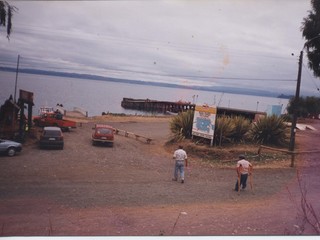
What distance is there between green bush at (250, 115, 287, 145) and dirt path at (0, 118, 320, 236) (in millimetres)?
2368

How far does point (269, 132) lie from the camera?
1877 centimetres

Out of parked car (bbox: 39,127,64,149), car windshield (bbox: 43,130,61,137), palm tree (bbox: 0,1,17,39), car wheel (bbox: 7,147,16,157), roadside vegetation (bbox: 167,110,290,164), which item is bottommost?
car wheel (bbox: 7,147,16,157)

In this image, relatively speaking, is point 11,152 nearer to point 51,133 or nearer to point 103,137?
point 51,133

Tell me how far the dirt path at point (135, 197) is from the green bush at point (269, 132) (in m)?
2.37

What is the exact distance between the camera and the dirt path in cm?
831

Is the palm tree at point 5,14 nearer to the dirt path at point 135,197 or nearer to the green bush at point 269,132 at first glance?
the dirt path at point 135,197

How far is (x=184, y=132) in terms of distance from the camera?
65.2 ft

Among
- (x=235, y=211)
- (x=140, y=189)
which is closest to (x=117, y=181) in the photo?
(x=140, y=189)

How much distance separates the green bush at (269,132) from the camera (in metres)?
18.7

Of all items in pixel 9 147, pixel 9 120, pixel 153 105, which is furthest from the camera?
pixel 153 105

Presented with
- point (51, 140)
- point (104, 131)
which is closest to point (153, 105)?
point (104, 131)

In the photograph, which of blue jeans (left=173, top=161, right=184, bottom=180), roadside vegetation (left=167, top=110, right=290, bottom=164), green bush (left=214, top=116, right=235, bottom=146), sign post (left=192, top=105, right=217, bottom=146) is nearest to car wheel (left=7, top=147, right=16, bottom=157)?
blue jeans (left=173, top=161, right=184, bottom=180)

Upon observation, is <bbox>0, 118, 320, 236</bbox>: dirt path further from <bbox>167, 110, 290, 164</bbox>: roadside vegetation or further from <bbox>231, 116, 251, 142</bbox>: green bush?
<bbox>231, 116, 251, 142</bbox>: green bush

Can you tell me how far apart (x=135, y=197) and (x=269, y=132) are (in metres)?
10.8
